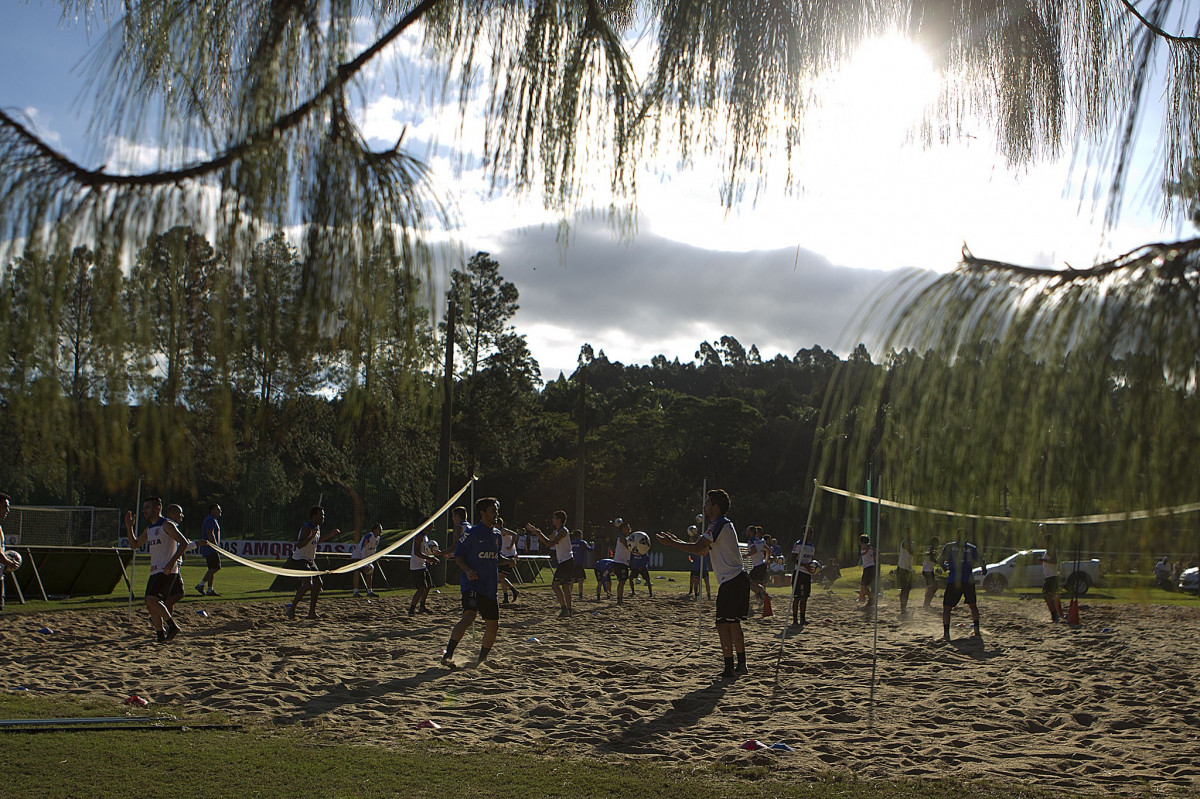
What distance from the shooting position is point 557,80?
6.57 feet

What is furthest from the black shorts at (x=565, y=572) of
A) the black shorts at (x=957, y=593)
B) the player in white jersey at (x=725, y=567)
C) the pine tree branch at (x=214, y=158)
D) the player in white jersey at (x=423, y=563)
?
the pine tree branch at (x=214, y=158)

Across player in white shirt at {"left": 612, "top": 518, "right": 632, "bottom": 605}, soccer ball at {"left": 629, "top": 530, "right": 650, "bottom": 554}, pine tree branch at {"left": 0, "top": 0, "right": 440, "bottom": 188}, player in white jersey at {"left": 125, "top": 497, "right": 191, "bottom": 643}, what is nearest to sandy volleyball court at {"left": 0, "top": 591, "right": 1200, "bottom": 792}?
player in white jersey at {"left": 125, "top": 497, "right": 191, "bottom": 643}

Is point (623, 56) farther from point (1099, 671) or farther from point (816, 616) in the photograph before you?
point (816, 616)

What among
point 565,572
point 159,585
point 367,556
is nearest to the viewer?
point 159,585

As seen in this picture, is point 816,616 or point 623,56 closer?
point 623,56

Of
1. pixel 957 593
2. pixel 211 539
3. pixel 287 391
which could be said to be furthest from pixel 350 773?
pixel 211 539

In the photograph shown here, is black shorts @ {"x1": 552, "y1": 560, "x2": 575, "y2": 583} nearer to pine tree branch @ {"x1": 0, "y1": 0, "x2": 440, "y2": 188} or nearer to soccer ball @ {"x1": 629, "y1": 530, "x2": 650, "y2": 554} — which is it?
soccer ball @ {"x1": 629, "y1": 530, "x2": 650, "y2": 554}

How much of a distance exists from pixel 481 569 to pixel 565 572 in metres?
6.75

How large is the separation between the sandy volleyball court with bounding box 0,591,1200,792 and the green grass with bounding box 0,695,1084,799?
0.43m

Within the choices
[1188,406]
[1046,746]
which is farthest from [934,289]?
[1046,746]

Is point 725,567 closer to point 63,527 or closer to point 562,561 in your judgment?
point 562,561

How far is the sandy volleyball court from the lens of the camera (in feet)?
21.2

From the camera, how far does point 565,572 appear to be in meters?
16.9

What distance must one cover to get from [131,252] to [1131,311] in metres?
1.90
